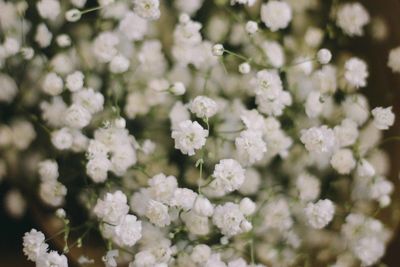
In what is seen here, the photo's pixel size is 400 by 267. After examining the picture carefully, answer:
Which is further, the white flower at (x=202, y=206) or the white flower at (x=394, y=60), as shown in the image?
the white flower at (x=394, y=60)

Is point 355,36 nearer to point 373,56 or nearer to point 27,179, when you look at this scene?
point 373,56

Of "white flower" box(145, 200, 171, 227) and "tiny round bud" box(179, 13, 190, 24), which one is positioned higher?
"tiny round bud" box(179, 13, 190, 24)

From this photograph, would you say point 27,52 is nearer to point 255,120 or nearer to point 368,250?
point 255,120

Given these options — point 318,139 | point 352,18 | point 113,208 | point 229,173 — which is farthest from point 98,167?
point 352,18

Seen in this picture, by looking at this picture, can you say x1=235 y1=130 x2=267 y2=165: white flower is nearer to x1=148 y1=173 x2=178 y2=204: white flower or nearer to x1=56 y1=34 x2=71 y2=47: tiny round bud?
x1=148 y1=173 x2=178 y2=204: white flower

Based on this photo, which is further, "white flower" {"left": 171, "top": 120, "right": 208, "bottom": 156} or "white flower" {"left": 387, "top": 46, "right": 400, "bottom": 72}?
"white flower" {"left": 387, "top": 46, "right": 400, "bottom": 72}

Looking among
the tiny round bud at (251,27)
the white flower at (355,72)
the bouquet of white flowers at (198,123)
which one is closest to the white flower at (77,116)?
the bouquet of white flowers at (198,123)

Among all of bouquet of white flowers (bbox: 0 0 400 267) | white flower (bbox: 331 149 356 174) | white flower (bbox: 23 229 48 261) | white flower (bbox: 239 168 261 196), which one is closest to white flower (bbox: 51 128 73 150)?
bouquet of white flowers (bbox: 0 0 400 267)

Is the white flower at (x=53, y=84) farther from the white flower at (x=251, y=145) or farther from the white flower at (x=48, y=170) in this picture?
the white flower at (x=251, y=145)
